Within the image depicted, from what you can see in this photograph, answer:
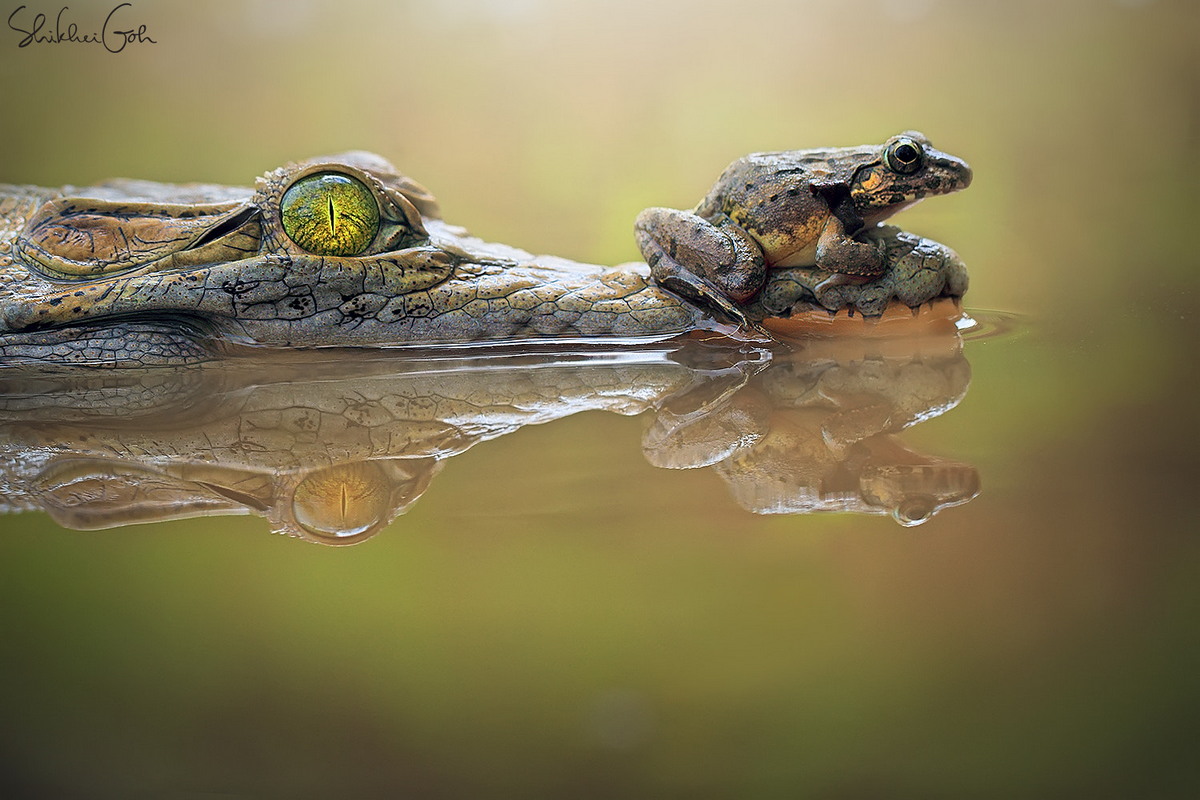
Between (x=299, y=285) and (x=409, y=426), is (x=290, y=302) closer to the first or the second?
(x=299, y=285)

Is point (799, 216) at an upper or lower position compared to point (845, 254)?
upper

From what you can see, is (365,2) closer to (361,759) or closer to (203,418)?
(203,418)

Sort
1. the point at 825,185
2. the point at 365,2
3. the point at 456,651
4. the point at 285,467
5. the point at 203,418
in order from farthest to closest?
the point at 365,2
the point at 825,185
the point at 203,418
the point at 285,467
the point at 456,651

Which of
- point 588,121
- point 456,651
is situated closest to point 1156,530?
point 456,651
